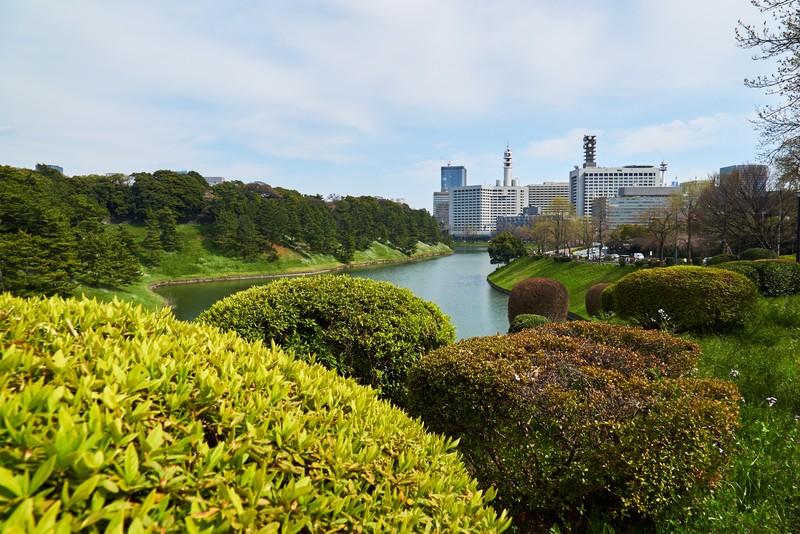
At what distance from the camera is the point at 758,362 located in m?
7.08

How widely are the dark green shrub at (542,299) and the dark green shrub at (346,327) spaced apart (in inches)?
618

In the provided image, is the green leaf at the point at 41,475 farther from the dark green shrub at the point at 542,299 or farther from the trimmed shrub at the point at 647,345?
the dark green shrub at the point at 542,299

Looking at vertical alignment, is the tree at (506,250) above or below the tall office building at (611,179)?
below

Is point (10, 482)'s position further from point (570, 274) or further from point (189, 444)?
point (570, 274)

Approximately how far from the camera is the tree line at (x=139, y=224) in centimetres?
2759

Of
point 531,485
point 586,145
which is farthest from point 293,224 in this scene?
point 586,145

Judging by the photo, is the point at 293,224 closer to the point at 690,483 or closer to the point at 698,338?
the point at 698,338

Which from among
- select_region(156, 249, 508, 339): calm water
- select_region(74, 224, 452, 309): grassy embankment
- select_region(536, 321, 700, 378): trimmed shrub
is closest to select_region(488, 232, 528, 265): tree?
select_region(156, 249, 508, 339): calm water

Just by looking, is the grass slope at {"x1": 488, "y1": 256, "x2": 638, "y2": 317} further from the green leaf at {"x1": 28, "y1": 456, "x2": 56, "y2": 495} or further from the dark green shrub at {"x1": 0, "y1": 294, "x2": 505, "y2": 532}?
the green leaf at {"x1": 28, "y1": 456, "x2": 56, "y2": 495}

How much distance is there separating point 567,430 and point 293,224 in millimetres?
62234

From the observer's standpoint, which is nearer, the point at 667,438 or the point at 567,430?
the point at 667,438

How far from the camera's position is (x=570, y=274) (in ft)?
130

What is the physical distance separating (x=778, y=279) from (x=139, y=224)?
2771 inches

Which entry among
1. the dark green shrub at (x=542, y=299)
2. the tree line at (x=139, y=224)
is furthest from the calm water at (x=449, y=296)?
the tree line at (x=139, y=224)
